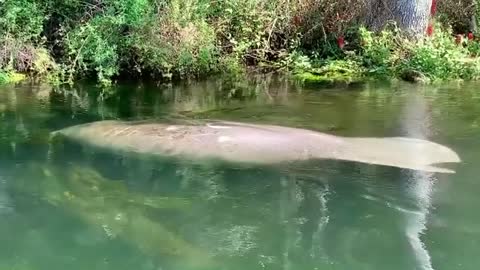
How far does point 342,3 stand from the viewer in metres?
16.0

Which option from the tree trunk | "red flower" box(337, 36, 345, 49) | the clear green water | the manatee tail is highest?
the tree trunk

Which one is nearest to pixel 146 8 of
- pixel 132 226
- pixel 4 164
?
pixel 4 164

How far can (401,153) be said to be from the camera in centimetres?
734

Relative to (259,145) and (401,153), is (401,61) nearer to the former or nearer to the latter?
(401,153)

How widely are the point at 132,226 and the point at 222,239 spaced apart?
0.80 m

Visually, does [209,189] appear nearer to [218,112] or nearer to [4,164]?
[4,164]

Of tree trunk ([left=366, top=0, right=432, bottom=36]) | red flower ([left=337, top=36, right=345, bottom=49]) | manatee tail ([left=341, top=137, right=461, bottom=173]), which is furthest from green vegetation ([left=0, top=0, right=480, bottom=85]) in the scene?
manatee tail ([left=341, top=137, right=461, bottom=173])

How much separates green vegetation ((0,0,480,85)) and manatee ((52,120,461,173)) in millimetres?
5235

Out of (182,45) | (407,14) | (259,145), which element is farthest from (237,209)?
(407,14)

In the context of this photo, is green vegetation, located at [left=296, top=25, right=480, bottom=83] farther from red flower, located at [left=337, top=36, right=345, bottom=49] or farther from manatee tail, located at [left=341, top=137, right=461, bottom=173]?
manatee tail, located at [left=341, top=137, right=461, bottom=173]

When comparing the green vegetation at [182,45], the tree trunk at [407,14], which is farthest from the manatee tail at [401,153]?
the tree trunk at [407,14]

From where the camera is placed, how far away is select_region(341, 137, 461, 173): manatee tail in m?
7.02

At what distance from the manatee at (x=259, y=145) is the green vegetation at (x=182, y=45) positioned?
523 cm

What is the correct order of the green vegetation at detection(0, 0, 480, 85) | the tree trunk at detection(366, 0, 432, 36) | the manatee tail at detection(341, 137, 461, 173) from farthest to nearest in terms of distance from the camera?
the tree trunk at detection(366, 0, 432, 36) → the green vegetation at detection(0, 0, 480, 85) → the manatee tail at detection(341, 137, 461, 173)
